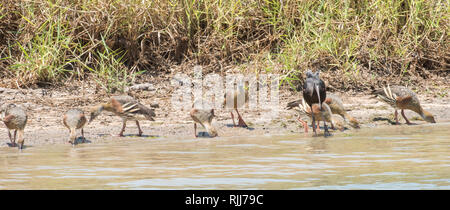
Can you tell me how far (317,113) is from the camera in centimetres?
938

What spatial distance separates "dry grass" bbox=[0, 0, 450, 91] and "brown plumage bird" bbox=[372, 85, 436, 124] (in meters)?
1.25

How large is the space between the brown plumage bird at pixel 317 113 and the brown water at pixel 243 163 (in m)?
0.34

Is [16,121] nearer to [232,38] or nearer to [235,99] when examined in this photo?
[235,99]

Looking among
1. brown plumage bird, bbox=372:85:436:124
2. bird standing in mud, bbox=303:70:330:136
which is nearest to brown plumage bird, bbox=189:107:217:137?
bird standing in mud, bbox=303:70:330:136

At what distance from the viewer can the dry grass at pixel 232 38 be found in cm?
1116

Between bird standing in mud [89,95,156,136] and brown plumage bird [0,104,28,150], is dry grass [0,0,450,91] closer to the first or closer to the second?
bird standing in mud [89,95,156,136]

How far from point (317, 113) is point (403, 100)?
1.47 meters

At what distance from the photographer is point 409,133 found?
30.5 feet

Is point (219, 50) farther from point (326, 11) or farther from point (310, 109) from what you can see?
point (310, 109)

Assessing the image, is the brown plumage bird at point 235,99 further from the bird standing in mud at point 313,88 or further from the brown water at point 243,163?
the bird standing in mud at point 313,88

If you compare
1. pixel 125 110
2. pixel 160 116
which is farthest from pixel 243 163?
pixel 160 116
